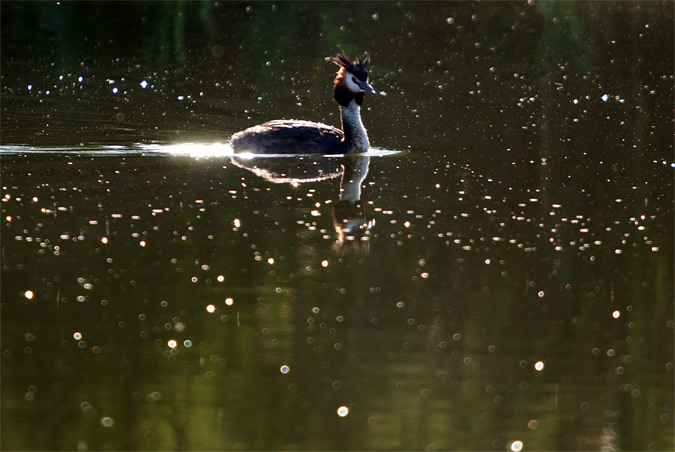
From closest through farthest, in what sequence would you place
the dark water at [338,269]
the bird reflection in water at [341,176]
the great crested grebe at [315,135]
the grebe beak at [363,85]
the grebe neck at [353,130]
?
the dark water at [338,269] < the bird reflection in water at [341,176] < the great crested grebe at [315,135] < the grebe neck at [353,130] < the grebe beak at [363,85]

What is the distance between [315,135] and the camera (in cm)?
1366

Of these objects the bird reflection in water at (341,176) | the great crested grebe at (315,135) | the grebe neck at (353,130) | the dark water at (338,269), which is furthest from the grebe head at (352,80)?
the bird reflection in water at (341,176)

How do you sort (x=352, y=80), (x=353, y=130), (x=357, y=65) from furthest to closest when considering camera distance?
1. (x=352, y=80)
2. (x=357, y=65)
3. (x=353, y=130)

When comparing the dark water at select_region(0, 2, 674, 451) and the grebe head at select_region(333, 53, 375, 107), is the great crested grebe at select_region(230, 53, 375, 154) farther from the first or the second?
the dark water at select_region(0, 2, 674, 451)

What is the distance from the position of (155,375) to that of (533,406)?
2.24 m

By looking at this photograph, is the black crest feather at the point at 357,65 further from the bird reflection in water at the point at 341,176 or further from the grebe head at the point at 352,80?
the bird reflection in water at the point at 341,176

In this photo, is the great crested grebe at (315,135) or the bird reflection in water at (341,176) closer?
the bird reflection in water at (341,176)

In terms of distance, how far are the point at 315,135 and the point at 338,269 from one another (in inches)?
203

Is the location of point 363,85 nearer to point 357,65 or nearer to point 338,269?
point 357,65

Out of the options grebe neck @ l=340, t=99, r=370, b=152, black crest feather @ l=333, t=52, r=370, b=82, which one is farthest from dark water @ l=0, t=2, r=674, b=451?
black crest feather @ l=333, t=52, r=370, b=82

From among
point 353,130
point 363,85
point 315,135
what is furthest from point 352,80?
point 315,135

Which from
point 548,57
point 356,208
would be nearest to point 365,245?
point 356,208

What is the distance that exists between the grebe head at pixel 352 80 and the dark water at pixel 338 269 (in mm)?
745

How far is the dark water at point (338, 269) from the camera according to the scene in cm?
624
